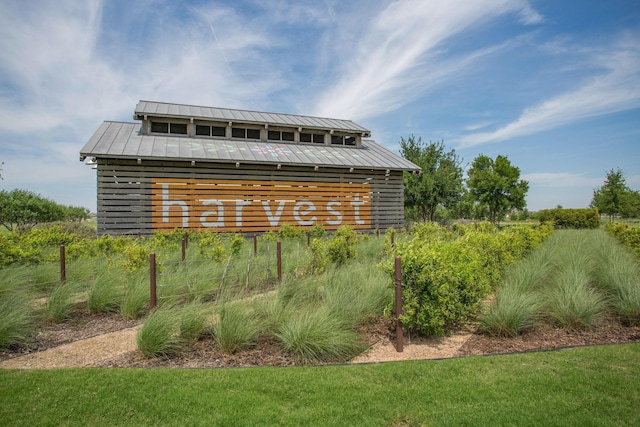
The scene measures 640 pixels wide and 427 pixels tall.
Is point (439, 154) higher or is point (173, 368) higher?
point (439, 154)

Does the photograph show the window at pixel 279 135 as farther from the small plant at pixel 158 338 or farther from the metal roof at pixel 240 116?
the small plant at pixel 158 338

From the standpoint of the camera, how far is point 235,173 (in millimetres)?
17109

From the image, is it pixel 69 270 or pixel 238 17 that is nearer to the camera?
pixel 69 270

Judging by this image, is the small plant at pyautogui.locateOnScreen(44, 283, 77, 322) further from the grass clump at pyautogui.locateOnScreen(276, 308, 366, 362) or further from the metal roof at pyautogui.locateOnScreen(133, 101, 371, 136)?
the metal roof at pyautogui.locateOnScreen(133, 101, 371, 136)

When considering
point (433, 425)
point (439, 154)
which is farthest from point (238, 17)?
point (439, 154)

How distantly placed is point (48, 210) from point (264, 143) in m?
25.6

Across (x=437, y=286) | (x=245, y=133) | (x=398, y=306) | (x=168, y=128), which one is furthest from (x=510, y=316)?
(x=168, y=128)

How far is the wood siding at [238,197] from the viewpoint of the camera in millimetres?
15391

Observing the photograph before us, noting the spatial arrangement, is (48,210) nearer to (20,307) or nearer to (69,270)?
(69,270)

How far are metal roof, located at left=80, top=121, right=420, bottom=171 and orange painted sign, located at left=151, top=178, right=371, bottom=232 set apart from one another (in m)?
1.12

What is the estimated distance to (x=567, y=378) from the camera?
157 inches

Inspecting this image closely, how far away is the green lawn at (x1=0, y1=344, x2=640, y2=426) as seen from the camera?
3326 mm

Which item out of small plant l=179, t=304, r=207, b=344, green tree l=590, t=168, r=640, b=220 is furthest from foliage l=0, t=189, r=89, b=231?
green tree l=590, t=168, r=640, b=220

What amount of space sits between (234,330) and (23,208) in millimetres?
35207
